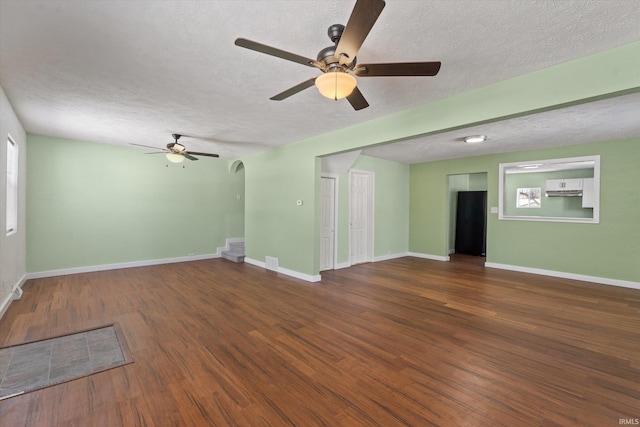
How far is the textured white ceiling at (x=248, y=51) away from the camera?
1.81m

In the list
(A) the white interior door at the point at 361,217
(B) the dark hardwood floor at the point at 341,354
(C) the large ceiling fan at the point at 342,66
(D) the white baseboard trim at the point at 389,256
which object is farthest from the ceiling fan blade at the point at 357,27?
(D) the white baseboard trim at the point at 389,256

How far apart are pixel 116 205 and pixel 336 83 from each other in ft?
19.9

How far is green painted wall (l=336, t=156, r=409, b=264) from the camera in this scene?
6375 millimetres

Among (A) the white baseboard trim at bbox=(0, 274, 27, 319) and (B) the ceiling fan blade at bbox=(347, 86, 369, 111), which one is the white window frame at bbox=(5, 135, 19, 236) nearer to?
(A) the white baseboard trim at bbox=(0, 274, 27, 319)

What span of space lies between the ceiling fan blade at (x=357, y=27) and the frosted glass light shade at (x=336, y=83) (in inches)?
4.3

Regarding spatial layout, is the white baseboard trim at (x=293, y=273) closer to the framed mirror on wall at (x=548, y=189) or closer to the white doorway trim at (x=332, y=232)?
the white doorway trim at (x=332, y=232)

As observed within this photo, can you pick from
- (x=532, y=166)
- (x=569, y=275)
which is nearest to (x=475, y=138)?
(x=532, y=166)

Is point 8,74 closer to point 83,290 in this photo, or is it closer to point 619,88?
point 83,290

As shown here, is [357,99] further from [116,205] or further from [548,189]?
[548,189]

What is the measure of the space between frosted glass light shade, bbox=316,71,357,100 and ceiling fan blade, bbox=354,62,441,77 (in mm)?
125

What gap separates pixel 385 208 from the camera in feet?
24.5

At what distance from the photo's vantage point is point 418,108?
342cm

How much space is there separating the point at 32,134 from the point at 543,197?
1117 cm

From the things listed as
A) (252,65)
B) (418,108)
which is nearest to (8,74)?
(252,65)
